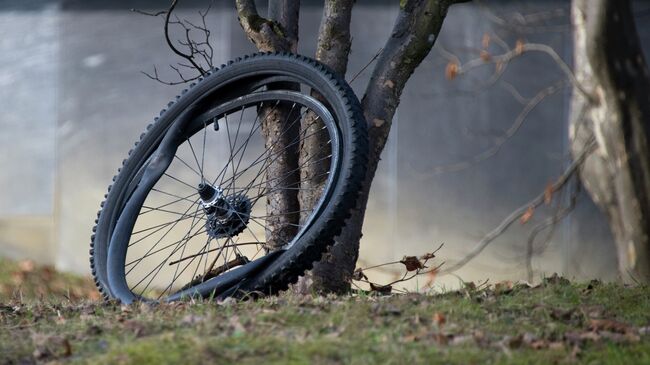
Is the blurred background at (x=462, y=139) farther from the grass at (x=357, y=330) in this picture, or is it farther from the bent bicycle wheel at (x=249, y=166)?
the grass at (x=357, y=330)

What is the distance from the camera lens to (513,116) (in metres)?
11.2

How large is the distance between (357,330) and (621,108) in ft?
18.1

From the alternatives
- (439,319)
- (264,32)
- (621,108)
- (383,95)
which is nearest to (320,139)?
(383,95)

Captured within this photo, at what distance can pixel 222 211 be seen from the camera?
5891 mm

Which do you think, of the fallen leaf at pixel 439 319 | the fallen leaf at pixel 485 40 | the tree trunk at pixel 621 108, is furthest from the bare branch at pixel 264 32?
the fallen leaf at pixel 485 40

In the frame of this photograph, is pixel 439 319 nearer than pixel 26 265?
Yes

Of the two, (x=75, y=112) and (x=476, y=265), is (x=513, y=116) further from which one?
(x=75, y=112)

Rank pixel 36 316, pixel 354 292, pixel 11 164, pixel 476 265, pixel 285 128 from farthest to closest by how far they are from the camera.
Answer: pixel 11 164, pixel 476 265, pixel 285 128, pixel 354 292, pixel 36 316

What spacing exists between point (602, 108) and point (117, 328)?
227 inches

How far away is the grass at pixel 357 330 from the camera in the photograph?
12.6 ft

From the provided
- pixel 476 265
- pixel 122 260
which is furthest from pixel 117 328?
pixel 476 265

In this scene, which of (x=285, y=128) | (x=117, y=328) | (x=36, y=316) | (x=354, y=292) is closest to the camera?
(x=117, y=328)

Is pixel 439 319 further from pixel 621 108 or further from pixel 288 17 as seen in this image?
pixel 621 108

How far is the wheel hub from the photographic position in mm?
5871
